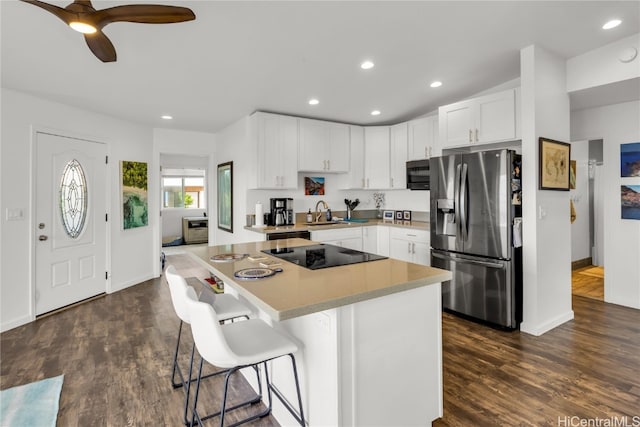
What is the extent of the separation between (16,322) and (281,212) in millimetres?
3168

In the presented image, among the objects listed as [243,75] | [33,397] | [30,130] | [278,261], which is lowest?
[33,397]

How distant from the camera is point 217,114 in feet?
15.1

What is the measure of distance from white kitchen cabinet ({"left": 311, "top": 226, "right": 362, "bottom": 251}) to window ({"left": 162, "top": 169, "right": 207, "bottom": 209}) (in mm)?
6551

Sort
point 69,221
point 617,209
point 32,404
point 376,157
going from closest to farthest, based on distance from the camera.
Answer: point 32,404 → point 617,209 → point 69,221 → point 376,157

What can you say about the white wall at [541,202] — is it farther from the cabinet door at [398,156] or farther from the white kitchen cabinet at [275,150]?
the white kitchen cabinet at [275,150]

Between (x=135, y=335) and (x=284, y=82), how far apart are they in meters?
2.96

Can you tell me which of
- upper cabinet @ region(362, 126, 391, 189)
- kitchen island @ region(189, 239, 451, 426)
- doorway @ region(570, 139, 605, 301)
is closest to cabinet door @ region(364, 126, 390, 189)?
upper cabinet @ region(362, 126, 391, 189)

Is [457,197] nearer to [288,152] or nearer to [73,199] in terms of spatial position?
[288,152]

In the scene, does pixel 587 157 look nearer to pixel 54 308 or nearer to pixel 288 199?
pixel 288 199

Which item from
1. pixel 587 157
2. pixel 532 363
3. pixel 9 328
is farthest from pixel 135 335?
pixel 587 157

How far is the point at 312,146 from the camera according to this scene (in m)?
4.84

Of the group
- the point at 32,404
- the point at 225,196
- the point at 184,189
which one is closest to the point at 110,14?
the point at 32,404

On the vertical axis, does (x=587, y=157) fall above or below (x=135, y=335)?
above

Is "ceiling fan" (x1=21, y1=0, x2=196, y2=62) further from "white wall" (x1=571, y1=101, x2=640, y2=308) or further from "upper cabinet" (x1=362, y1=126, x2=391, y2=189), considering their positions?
"white wall" (x1=571, y1=101, x2=640, y2=308)
